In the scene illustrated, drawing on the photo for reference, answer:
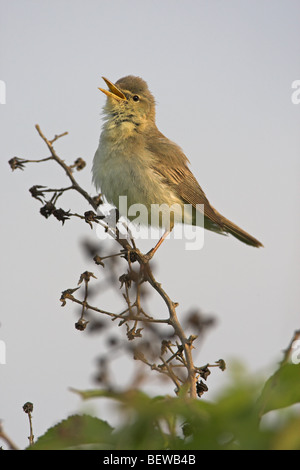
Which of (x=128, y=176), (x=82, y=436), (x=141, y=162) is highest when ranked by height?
(x=141, y=162)

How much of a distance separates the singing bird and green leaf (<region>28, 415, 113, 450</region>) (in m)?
4.12

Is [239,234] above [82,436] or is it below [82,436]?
above

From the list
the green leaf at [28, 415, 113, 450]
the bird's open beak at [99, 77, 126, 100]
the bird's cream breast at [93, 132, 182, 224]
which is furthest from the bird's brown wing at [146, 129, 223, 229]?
the green leaf at [28, 415, 113, 450]

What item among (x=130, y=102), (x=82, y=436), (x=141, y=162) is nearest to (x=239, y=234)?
(x=141, y=162)

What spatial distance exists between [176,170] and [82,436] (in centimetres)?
501

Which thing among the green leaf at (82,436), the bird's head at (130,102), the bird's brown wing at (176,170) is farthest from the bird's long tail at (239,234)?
the green leaf at (82,436)

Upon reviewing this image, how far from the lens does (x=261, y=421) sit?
2.82 feet

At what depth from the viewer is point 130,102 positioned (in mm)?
5910

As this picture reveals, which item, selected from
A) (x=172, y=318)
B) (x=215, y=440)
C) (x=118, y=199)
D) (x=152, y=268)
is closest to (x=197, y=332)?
(x=172, y=318)

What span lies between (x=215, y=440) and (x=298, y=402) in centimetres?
22

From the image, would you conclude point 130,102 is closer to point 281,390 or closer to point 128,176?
point 128,176

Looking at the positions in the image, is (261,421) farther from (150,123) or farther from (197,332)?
(150,123)

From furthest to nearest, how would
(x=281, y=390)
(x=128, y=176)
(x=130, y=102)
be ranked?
(x=130, y=102) < (x=128, y=176) < (x=281, y=390)
